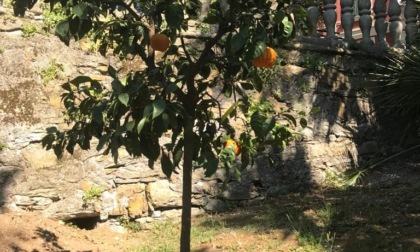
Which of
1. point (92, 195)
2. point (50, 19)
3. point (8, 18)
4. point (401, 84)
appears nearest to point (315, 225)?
point (92, 195)

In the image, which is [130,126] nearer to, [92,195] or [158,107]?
[158,107]

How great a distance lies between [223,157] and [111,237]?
9.04 ft

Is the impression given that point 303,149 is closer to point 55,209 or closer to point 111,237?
point 111,237

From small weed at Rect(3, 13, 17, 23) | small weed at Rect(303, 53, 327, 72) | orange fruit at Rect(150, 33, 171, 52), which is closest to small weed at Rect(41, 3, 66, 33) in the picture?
small weed at Rect(3, 13, 17, 23)

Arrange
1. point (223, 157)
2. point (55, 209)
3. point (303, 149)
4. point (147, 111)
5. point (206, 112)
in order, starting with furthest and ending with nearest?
point (303, 149), point (55, 209), point (206, 112), point (223, 157), point (147, 111)

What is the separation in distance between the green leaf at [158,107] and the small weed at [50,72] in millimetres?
3305

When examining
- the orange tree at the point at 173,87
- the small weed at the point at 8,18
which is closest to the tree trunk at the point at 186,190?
the orange tree at the point at 173,87

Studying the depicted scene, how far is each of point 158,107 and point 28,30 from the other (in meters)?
3.59

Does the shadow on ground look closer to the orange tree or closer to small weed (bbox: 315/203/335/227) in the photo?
small weed (bbox: 315/203/335/227)

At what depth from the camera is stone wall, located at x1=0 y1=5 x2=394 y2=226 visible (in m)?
4.59

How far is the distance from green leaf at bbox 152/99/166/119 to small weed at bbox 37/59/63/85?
3.30 metres

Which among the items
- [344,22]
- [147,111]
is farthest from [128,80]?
[344,22]

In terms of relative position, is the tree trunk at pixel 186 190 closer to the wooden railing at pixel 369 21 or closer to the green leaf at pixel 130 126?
the green leaf at pixel 130 126

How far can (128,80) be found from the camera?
2.30 metres
